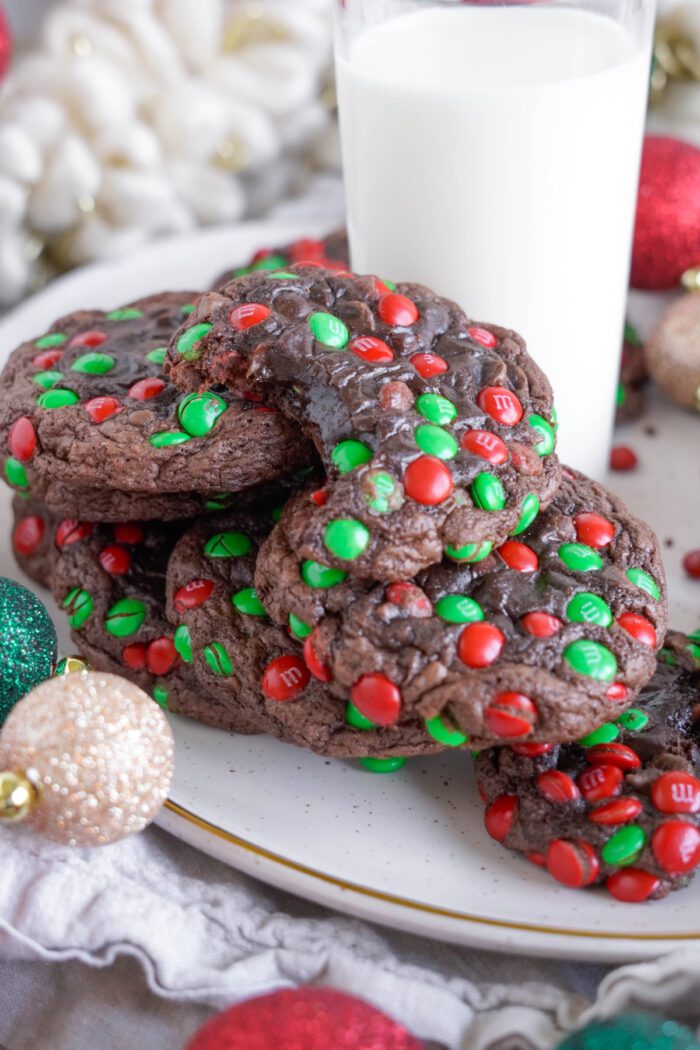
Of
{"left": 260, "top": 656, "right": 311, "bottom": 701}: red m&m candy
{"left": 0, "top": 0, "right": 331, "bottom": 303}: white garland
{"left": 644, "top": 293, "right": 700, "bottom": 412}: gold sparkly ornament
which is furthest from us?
{"left": 0, "top": 0, "right": 331, "bottom": 303}: white garland

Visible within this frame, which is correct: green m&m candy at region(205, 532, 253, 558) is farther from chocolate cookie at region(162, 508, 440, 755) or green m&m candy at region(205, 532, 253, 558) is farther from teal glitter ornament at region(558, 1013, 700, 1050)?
teal glitter ornament at region(558, 1013, 700, 1050)

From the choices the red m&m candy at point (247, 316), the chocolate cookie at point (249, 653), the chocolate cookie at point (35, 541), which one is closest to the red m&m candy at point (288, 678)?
the chocolate cookie at point (249, 653)

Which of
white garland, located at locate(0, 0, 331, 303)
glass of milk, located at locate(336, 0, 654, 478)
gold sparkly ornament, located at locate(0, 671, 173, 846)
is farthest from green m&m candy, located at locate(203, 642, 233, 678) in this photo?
white garland, located at locate(0, 0, 331, 303)

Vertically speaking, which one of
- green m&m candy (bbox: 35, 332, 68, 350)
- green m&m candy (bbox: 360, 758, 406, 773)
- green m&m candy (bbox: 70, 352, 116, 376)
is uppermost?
green m&m candy (bbox: 70, 352, 116, 376)

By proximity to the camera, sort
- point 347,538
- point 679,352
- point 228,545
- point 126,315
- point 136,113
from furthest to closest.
Result: point 136,113 < point 679,352 < point 126,315 < point 228,545 < point 347,538

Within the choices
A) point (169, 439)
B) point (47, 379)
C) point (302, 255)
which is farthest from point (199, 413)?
point (302, 255)

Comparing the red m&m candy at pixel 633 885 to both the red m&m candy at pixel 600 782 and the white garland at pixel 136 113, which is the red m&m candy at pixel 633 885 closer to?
the red m&m candy at pixel 600 782

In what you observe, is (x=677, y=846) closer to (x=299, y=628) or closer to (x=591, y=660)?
(x=591, y=660)
